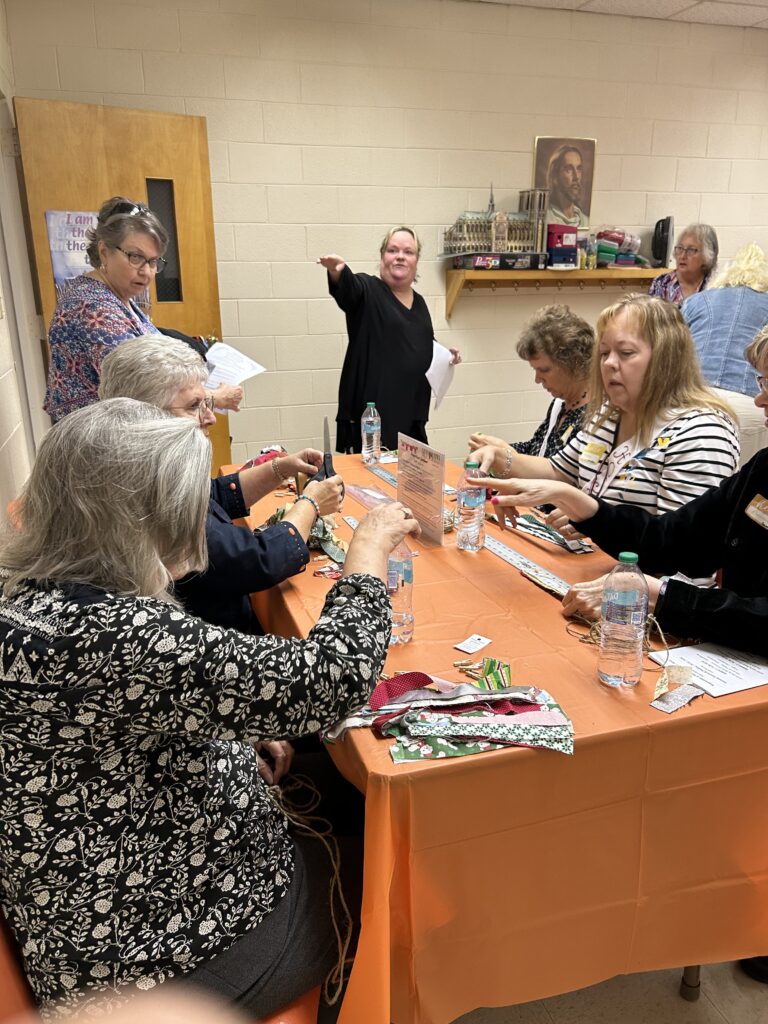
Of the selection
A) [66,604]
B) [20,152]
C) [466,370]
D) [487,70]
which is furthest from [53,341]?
[487,70]

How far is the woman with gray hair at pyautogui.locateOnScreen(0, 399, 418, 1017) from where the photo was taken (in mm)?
899

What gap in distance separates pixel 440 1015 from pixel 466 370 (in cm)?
408

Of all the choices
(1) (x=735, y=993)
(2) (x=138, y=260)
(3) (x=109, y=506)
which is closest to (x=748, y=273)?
(2) (x=138, y=260)

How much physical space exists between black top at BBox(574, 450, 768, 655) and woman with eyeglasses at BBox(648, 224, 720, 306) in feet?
8.17

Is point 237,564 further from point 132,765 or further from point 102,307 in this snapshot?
point 102,307

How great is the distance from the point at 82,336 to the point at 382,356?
Result: 69.9 inches

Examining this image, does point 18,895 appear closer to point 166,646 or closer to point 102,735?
point 102,735

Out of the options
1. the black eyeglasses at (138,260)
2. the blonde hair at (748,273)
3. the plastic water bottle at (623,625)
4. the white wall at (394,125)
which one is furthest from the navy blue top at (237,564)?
the white wall at (394,125)

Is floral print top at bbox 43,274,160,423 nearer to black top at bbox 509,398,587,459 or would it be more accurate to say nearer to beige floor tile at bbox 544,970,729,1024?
black top at bbox 509,398,587,459

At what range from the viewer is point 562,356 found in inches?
106

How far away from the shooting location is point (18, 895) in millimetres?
972

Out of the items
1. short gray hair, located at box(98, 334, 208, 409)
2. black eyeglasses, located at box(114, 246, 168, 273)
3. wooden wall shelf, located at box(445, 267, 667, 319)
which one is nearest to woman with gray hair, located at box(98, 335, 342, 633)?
short gray hair, located at box(98, 334, 208, 409)

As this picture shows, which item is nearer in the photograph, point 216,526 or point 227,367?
point 216,526

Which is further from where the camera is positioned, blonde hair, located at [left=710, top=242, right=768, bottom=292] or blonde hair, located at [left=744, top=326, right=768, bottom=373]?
blonde hair, located at [left=710, top=242, right=768, bottom=292]
